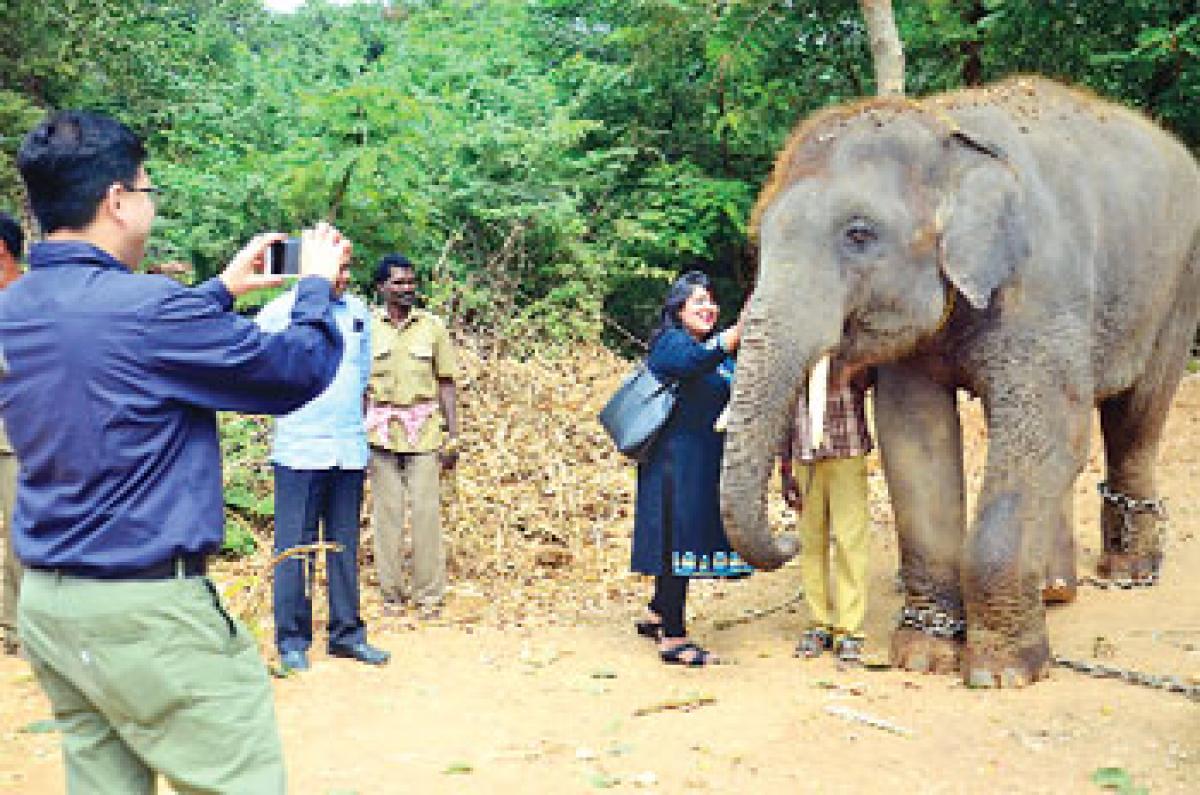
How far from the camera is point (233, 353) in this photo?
A: 2715 mm

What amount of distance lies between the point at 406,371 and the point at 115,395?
13.9ft

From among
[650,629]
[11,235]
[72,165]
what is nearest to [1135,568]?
[650,629]

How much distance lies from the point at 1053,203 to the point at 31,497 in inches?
182

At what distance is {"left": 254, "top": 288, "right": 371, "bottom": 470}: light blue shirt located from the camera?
6.04 meters


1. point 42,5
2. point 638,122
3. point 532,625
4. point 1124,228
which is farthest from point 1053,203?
point 42,5

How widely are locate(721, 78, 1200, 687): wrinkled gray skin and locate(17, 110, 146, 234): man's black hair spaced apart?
296 centimetres

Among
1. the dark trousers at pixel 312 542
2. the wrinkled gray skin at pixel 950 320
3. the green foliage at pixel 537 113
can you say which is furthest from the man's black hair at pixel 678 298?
the green foliage at pixel 537 113

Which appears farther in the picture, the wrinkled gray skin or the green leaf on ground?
the wrinkled gray skin

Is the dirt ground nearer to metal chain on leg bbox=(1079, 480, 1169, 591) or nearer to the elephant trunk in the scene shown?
metal chain on leg bbox=(1079, 480, 1169, 591)

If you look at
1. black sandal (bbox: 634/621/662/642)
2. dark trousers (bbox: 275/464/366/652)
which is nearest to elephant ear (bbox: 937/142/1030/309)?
black sandal (bbox: 634/621/662/642)

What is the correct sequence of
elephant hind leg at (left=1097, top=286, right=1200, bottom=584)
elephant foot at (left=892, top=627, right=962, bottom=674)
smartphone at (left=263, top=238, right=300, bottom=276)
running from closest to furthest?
1. smartphone at (left=263, top=238, right=300, bottom=276)
2. elephant foot at (left=892, top=627, right=962, bottom=674)
3. elephant hind leg at (left=1097, top=286, right=1200, bottom=584)

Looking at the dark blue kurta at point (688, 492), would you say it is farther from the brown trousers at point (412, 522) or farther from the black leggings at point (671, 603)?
the brown trousers at point (412, 522)

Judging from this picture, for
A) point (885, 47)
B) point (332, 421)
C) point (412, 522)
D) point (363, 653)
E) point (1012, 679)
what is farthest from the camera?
point (885, 47)

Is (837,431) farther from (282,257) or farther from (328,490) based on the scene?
(282,257)
